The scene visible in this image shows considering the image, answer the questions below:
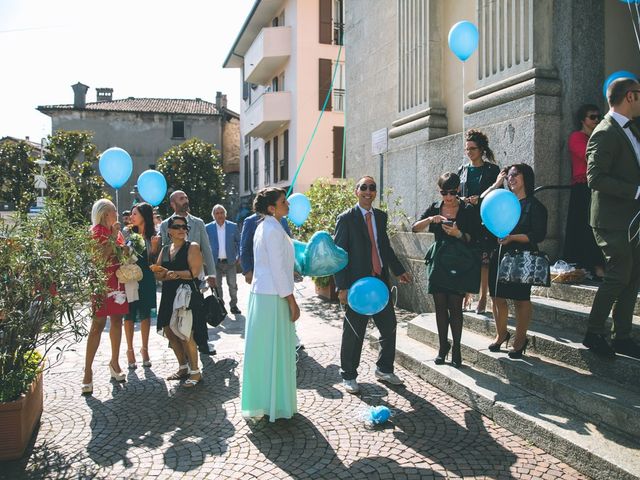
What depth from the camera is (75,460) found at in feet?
12.1

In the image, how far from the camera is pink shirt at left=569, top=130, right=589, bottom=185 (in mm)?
5828

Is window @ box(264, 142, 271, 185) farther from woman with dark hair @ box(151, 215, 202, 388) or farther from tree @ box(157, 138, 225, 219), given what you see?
woman with dark hair @ box(151, 215, 202, 388)

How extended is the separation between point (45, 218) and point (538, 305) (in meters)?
4.55

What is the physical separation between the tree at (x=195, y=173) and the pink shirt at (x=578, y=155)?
24.9 metres

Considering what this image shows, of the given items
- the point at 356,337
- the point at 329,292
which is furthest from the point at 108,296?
the point at 329,292

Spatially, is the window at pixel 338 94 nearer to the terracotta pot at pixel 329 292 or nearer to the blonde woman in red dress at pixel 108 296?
the terracotta pot at pixel 329 292

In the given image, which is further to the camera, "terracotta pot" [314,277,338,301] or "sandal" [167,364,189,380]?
"terracotta pot" [314,277,338,301]

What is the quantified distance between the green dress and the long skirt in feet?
7.32

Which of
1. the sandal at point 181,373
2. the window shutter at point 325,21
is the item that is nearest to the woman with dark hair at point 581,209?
the sandal at point 181,373

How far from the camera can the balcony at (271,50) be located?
2367cm

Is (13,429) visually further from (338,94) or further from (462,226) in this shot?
(338,94)

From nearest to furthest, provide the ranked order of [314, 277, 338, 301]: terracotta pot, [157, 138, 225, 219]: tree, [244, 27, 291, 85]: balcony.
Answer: [314, 277, 338, 301]: terracotta pot, [244, 27, 291, 85]: balcony, [157, 138, 225, 219]: tree

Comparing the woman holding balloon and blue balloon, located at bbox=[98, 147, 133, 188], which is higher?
blue balloon, located at bbox=[98, 147, 133, 188]

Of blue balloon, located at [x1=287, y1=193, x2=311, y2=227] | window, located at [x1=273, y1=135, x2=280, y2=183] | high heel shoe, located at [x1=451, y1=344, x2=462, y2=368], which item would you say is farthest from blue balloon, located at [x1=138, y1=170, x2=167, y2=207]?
window, located at [x1=273, y1=135, x2=280, y2=183]
